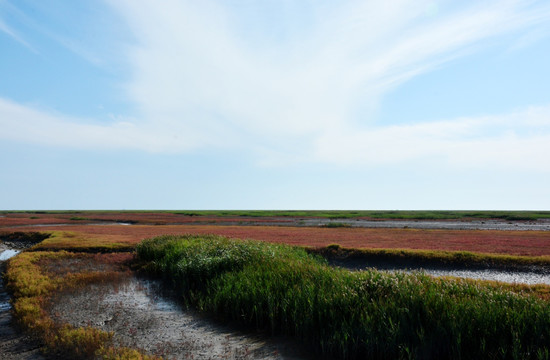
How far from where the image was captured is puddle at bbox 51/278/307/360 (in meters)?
10.0

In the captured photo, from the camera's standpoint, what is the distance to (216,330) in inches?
469

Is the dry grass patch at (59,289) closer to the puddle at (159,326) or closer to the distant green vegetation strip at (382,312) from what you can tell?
the puddle at (159,326)

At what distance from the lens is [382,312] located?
980 centimetres

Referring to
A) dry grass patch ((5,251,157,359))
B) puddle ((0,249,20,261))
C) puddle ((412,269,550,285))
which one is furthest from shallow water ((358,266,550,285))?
puddle ((0,249,20,261))

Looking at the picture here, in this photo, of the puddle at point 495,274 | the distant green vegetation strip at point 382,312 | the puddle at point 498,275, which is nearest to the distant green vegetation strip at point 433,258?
the puddle at point 495,274

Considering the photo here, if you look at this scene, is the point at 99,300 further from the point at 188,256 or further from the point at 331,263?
the point at 331,263

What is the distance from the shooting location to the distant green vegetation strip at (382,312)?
8.51m

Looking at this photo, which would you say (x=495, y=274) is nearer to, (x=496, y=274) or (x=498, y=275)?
(x=496, y=274)

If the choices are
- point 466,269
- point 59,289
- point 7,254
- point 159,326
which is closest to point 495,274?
point 466,269

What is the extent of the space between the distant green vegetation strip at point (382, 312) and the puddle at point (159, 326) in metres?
0.92

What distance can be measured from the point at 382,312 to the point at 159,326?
26.2 ft

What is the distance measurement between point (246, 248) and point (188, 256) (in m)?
3.68

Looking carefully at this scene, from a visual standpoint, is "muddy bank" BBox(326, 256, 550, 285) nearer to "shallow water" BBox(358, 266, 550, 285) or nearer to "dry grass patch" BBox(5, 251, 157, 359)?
"shallow water" BBox(358, 266, 550, 285)

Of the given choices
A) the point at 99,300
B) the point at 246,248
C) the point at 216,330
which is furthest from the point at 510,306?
the point at 99,300
